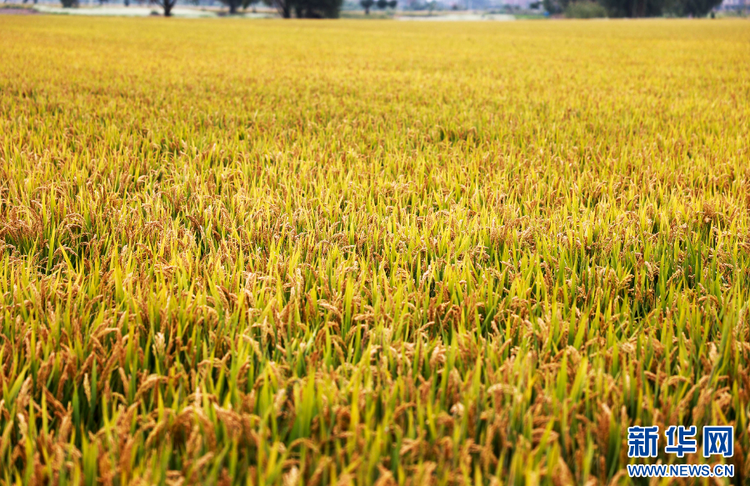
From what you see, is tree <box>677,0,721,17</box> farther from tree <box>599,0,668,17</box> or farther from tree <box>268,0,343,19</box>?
tree <box>268,0,343,19</box>

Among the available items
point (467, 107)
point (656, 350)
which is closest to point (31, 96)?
point (467, 107)

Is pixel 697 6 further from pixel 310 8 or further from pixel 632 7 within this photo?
pixel 310 8

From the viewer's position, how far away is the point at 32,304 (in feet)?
5.41

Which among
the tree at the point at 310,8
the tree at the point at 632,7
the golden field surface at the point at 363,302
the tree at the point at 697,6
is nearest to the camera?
the golden field surface at the point at 363,302

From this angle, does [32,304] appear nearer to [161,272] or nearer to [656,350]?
[161,272]

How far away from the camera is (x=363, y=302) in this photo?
1.67m

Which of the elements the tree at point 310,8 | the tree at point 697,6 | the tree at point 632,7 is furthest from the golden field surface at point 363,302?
the tree at point 697,6

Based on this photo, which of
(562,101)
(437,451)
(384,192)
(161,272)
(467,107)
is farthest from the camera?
(562,101)

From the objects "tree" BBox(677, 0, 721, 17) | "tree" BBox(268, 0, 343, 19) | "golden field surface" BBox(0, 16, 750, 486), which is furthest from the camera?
"tree" BBox(677, 0, 721, 17)

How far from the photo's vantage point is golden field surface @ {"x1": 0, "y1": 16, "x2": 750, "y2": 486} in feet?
3.66

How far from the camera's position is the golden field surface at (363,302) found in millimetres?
1116

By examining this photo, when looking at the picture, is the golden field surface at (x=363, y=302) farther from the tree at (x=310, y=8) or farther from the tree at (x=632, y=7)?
the tree at (x=632, y=7)

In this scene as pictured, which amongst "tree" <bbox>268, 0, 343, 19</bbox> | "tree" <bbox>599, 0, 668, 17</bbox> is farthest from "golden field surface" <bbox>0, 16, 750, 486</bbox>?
"tree" <bbox>599, 0, 668, 17</bbox>

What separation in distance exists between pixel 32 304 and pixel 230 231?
0.87 m
